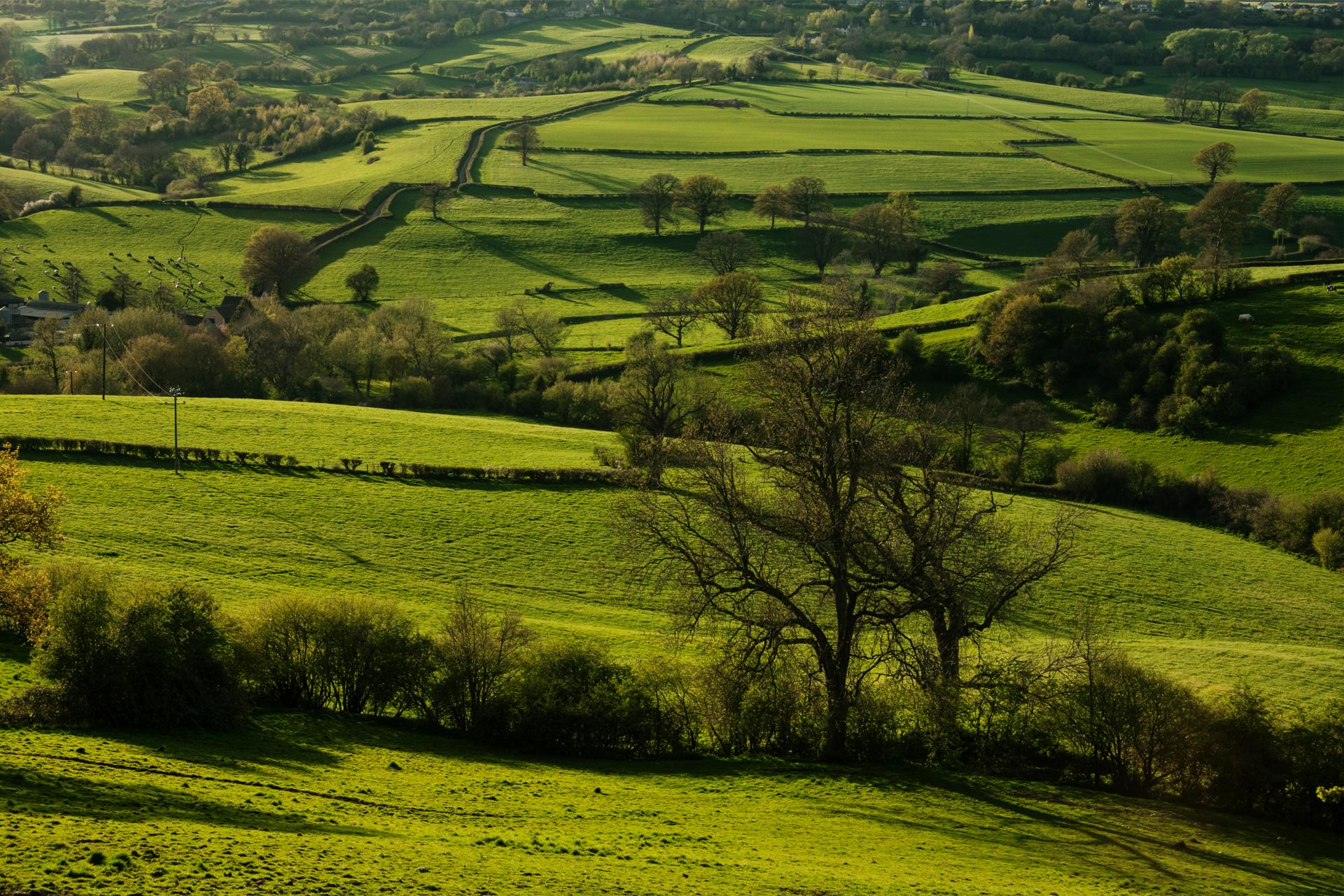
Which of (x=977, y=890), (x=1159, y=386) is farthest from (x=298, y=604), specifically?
(x=1159, y=386)

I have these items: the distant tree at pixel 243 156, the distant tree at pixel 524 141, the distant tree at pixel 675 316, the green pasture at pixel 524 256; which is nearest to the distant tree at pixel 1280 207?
the green pasture at pixel 524 256

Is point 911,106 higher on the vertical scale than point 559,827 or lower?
higher

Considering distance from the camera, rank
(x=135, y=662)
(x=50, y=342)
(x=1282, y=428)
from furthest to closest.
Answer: (x=50, y=342) → (x=1282, y=428) → (x=135, y=662)

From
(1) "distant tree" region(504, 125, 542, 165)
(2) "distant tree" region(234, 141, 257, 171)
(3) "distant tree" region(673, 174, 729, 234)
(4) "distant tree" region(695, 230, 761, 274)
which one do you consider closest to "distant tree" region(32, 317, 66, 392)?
(4) "distant tree" region(695, 230, 761, 274)

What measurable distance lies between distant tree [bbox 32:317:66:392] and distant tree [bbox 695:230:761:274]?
210ft

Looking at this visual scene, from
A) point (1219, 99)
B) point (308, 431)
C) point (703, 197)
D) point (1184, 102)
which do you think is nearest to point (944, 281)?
point (703, 197)

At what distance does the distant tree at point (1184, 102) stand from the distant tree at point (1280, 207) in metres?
64.2

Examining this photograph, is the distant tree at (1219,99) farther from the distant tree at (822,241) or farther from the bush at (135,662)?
the bush at (135,662)

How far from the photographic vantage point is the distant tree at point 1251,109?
588 ft

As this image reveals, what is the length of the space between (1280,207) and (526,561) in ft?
361

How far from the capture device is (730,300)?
102 metres

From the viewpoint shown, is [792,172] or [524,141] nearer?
[792,172]

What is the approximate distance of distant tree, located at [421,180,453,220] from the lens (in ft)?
457

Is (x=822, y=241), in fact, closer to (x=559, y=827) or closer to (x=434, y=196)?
(x=434, y=196)
